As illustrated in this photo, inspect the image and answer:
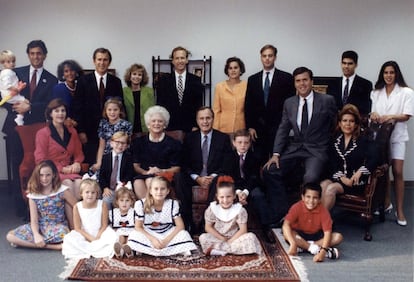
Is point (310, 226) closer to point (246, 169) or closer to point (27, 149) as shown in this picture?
point (246, 169)

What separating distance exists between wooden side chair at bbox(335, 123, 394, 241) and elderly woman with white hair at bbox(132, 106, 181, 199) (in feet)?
5.01

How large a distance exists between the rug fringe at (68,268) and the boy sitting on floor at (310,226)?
163 centimetres

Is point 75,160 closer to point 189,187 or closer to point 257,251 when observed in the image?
point 189,187

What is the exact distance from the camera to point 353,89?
480cm

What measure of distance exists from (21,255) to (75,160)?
1052 mm

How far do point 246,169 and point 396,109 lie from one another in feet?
5.26

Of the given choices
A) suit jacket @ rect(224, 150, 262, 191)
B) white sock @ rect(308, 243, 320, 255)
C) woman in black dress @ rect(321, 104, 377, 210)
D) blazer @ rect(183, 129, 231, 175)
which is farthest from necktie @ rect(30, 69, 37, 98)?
white sock @ rect(308, 243, 320, 255)

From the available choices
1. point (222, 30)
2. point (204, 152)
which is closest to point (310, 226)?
point (204, 152)

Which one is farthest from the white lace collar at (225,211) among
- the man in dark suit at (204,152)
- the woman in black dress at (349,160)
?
the woman in black dress at (349,160)

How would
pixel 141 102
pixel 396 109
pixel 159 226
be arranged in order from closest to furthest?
pixel 159 226 → pixel 396 109 → pixel 141 102

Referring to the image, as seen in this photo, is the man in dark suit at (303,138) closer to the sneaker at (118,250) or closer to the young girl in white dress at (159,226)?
the young girl in white dress at (159,226)

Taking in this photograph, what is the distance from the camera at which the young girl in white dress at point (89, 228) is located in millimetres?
3703

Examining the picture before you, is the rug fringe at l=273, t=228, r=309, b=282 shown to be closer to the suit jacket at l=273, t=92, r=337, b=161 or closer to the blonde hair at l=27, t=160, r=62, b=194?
the suit jacket at l=273, t=92, r=337, b=161

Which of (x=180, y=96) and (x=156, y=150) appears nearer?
(x=156, y=150)
